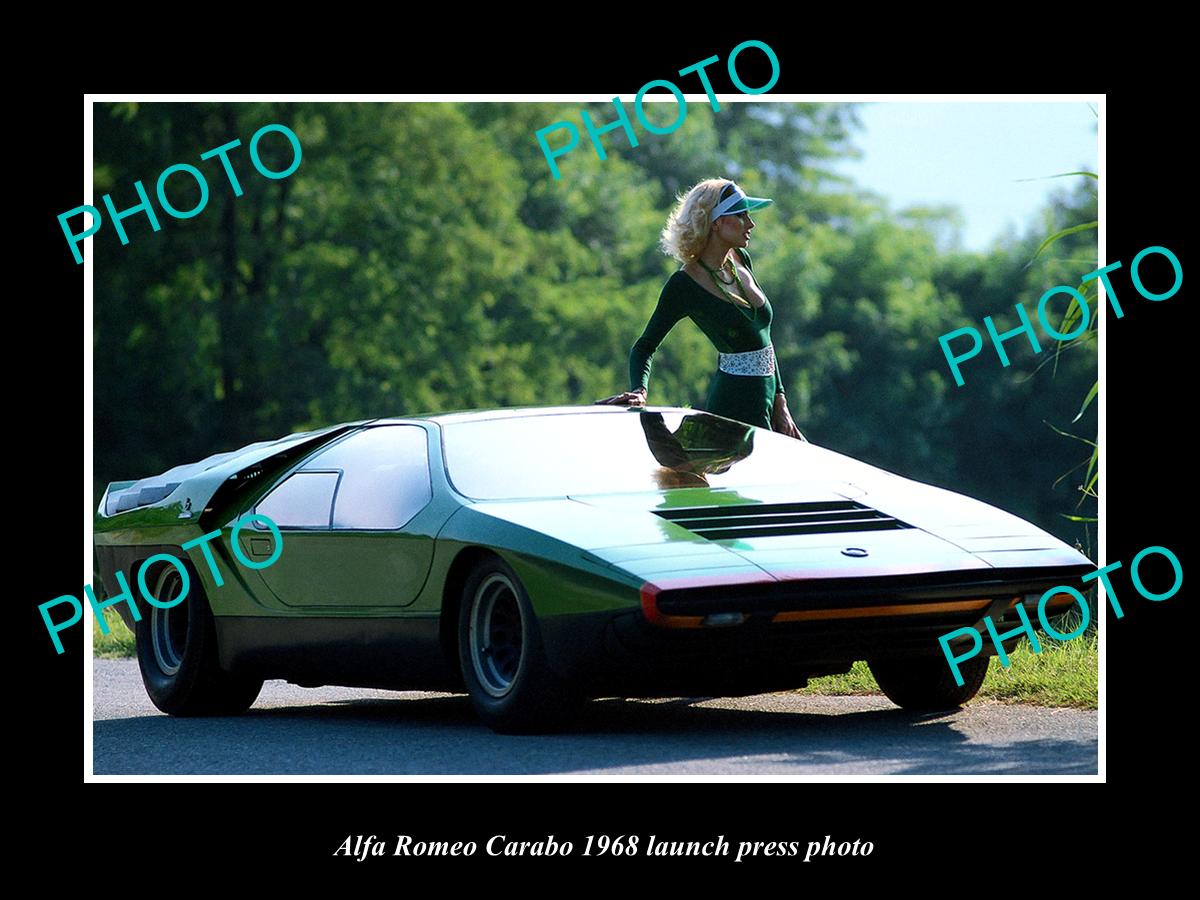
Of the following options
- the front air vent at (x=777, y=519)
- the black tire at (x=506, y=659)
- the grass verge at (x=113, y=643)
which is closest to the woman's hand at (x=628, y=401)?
the front air vent at (x=777, y=519)

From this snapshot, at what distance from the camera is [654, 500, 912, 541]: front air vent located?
6320 millimetres

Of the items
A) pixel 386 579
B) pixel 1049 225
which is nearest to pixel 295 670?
pixel 386 579

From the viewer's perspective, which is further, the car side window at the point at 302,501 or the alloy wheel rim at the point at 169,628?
the alloy wheel rim at the point at 169,628

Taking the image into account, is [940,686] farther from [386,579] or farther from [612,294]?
[612,294]

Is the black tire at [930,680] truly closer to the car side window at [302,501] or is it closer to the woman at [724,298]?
the woman at [724,298]

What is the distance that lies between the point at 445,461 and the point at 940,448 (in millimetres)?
49113

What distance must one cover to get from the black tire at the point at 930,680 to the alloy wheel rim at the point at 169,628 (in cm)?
316

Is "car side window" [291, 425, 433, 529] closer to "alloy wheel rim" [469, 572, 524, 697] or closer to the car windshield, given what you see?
the car windshield

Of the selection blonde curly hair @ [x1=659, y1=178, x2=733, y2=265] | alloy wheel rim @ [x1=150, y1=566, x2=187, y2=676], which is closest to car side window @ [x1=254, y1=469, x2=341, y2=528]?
alloy wheel rim @ [x1=150, y1=566, x2=187, y2=676]

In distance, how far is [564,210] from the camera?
158ft

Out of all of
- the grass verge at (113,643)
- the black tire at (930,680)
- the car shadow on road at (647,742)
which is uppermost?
the black tire at (930,680)

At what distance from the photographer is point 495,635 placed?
6.49m

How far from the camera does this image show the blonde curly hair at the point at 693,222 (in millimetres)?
8602

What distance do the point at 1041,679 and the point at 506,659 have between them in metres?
2.36
